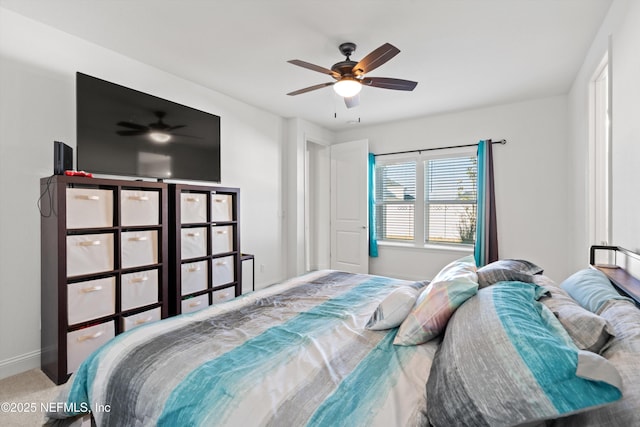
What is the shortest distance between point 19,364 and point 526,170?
18.0ft

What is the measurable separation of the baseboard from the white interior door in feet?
12.4

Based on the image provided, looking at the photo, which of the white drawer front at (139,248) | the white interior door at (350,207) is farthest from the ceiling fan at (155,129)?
the white interior door at (350,207)

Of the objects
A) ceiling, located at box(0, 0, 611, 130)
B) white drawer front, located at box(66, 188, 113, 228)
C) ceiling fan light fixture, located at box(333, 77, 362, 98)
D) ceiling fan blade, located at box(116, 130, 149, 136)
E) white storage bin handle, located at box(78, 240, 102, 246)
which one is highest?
ceiling, located at box(0, 0, 611, 130)

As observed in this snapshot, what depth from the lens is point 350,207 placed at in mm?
5102

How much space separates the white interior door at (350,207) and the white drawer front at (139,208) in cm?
308

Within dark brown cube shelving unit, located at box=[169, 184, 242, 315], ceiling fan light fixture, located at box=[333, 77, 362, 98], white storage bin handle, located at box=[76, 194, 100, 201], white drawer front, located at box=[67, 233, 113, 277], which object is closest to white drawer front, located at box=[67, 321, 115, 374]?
white drawer front, located at box=[67, 233, 113, 277]

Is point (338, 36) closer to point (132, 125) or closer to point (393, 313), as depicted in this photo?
point (132, 125)

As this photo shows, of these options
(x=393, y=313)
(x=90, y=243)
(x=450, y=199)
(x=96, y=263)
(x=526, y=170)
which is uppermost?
(x=526, y=170)

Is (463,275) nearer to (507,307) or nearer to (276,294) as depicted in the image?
(507,307)

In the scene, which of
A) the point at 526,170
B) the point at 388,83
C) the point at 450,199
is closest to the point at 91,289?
the point at 388,83

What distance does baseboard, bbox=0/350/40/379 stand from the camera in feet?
7.15

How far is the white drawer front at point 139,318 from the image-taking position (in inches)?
95.3

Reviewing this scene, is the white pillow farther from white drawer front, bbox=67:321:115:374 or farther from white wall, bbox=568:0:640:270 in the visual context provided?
white drawer front, bbox=67:321:115:374

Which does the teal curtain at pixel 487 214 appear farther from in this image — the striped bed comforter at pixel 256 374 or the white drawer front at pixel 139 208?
the white drawer front at pixel 139 208
